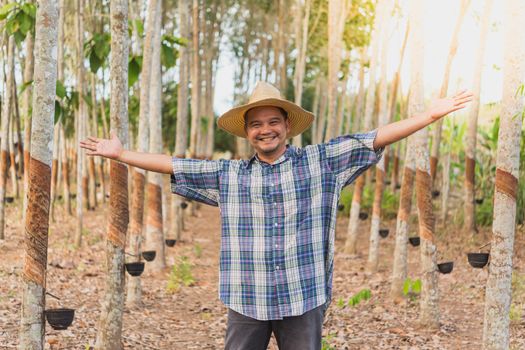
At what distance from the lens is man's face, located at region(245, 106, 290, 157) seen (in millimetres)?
2791

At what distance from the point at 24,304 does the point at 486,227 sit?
9.18 meters

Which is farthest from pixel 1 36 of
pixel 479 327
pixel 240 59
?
pixel 240 59

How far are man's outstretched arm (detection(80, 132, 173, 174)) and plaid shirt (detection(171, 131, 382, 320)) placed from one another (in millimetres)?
54

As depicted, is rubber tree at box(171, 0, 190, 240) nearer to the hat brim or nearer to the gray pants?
the hat brim

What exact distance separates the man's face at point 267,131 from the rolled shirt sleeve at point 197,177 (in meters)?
0.21

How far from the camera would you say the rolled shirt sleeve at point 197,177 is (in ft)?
9.46

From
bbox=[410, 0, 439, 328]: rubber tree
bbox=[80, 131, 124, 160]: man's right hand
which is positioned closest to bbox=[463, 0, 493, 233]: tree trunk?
bbox=[410, 0, 439, 328]: rubber tree

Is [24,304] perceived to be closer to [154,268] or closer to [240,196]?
[240,196]

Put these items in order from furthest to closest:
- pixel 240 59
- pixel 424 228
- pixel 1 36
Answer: pixel 240 59 → pixel 1 36 → pixel 424 228

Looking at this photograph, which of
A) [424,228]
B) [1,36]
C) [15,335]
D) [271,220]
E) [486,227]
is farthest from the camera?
[486,227]

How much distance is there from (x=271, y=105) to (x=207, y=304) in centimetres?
490

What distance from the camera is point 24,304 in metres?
3.57

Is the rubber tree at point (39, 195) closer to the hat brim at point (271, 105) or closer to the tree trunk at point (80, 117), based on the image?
the hat brim at point (271, 105)

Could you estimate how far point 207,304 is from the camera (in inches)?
290
